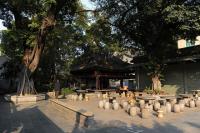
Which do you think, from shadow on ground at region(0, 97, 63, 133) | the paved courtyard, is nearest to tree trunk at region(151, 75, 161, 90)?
the paved courtyard

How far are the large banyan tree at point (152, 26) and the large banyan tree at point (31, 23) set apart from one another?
4061 mm

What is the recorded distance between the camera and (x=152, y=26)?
23688mm

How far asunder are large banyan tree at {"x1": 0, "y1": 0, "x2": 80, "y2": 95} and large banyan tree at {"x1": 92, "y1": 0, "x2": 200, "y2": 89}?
160 inches

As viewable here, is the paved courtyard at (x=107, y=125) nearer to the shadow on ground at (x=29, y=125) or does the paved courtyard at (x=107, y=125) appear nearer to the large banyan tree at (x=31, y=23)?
the shadow on ground at (x=29, y=125)

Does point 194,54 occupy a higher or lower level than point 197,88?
higher

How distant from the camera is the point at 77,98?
2519cm

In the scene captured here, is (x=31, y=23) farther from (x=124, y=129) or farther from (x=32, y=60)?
(x=124, y=129)

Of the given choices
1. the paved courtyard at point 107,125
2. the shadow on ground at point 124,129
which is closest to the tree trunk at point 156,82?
the paved courtyard at point 107,125

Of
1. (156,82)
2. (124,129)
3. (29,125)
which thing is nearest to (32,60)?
(156,82)

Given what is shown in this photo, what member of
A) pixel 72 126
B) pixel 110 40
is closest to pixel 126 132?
pixel 72 126

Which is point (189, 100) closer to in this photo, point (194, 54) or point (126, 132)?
point (194, 54)

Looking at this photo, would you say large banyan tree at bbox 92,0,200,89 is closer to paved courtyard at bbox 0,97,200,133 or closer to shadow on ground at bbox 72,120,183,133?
paved courtyard at bbox 0,97,200,133

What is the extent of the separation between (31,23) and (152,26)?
34.0ft

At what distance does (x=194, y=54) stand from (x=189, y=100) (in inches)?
232
